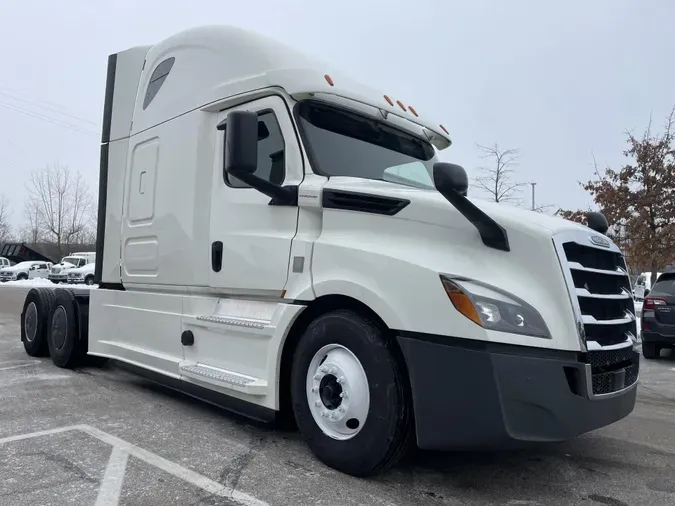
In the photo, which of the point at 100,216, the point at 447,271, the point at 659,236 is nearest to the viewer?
the point at 447,271

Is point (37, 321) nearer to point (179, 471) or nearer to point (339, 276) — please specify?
point (179, 471)

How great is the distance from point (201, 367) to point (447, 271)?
231 cm

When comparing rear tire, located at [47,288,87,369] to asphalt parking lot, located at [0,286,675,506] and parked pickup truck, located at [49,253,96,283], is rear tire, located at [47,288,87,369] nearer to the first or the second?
asphalt parking lot, located at [0,286,675,506]

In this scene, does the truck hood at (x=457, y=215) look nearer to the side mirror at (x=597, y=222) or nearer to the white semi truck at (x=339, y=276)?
the white semi truck at (x=339, y=276)

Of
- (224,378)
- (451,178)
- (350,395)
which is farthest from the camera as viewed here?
(224,378)

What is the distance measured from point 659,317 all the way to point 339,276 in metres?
8.01

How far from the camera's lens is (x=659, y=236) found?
601 inches

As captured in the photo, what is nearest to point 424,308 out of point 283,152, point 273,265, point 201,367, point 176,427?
point 273,265

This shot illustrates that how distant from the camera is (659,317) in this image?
30.8ft

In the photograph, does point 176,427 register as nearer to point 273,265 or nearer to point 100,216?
point 273,265

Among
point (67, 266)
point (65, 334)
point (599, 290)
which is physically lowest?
point (67, 266)

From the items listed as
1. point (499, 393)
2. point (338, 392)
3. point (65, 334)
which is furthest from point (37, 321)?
point (499, 393)

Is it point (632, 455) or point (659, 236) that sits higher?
point (659, 236)

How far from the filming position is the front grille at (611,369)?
308 cm
